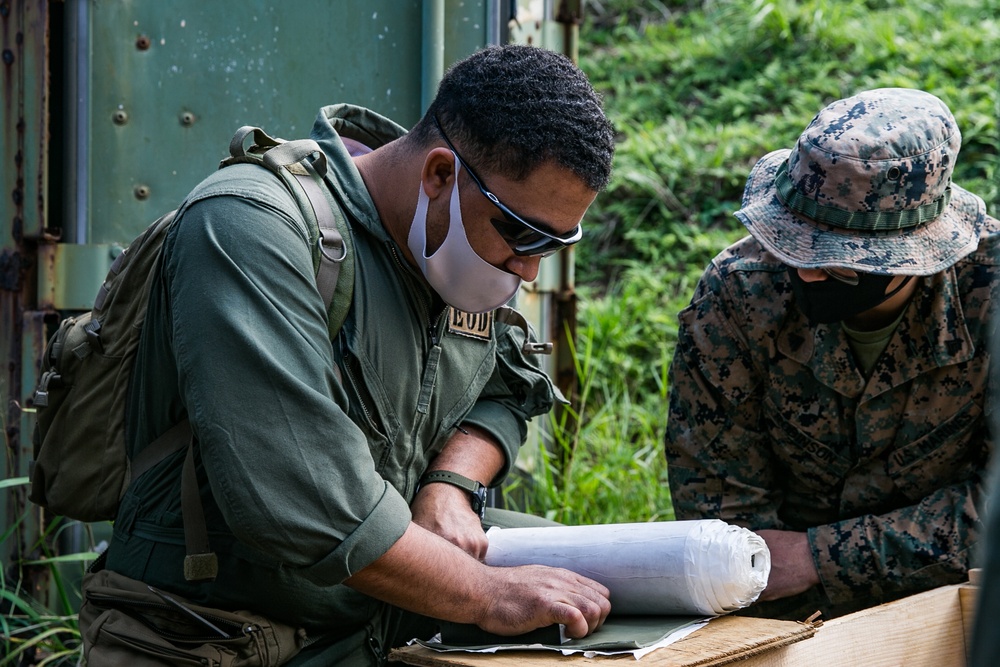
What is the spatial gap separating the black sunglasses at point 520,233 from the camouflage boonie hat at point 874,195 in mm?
570

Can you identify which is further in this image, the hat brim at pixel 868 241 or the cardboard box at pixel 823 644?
the hat brim at pixel 868 241

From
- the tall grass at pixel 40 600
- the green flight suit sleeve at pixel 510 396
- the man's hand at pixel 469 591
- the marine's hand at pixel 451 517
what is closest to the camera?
the man's hand at pixel 469 591

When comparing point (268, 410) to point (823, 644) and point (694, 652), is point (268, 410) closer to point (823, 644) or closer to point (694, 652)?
point (694, 652)

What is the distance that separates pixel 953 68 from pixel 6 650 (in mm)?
5439

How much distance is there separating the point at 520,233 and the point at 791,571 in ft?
3.80

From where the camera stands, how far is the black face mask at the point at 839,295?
247 centimetres

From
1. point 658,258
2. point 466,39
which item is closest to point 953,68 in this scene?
point 658,258

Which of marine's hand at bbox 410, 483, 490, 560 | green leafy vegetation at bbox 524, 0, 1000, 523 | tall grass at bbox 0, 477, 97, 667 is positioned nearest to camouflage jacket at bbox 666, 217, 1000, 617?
marine's hand at bbox 410, 483, 490, 560

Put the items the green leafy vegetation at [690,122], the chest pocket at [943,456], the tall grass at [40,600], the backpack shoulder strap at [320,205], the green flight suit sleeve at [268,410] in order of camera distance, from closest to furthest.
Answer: the green flight suit sleeve at [268,410] → the backpack shoulder strap at [320,205] → the chest pocket at [943,456] → the tall grass at [40,600] → the green leafy vegetation at [690,122]

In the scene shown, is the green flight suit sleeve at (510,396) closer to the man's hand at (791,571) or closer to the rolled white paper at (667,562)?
the rolled white paper at (667,562)

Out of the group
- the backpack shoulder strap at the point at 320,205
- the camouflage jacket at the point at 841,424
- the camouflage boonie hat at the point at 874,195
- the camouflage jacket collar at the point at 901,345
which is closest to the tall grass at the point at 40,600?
the backpack shoulder strap at the point at 320,205

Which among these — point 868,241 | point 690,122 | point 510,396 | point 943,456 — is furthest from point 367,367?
point 690,122

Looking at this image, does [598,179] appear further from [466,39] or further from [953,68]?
[953,68]

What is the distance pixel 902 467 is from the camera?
2.76 meters
